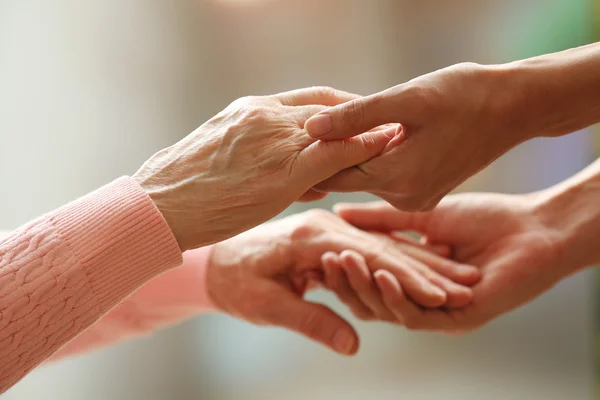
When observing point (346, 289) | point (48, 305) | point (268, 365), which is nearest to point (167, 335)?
point (268, 365)

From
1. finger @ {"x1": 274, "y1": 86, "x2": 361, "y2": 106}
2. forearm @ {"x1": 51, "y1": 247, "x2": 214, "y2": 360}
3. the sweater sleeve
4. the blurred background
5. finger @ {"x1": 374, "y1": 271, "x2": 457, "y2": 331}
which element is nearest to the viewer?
the sweater sleeve

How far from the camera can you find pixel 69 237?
843mm

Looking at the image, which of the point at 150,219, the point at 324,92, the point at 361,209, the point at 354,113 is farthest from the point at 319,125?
the point at 361,209

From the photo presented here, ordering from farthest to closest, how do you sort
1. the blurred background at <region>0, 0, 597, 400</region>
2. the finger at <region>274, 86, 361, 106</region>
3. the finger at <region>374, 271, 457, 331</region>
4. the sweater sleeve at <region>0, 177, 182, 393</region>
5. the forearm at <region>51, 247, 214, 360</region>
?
the blurred background at <region>0, 0, 597, 400</region>
the forearm at <region>51, 247, 214, 360</region>
the finger at <region>374, 271, 457, 331</region>
the finger at <region>274, 86, 361, 106</region>
the sweater sleeve at <region>0, 177, 182, 393</region>

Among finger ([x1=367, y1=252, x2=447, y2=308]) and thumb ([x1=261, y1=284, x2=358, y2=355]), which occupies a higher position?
finger ([x1=367, y1=252, x2=447, y2=308])

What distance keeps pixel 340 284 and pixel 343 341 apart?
4.4 inches

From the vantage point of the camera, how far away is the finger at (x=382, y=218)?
1347mm

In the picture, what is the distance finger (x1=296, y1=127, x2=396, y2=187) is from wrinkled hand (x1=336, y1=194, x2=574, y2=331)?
0.28 metres

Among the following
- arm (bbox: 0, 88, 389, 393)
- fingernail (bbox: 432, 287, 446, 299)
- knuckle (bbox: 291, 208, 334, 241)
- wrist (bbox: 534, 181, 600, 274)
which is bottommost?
fingernail (bbox: 432, 287, 446, 299)

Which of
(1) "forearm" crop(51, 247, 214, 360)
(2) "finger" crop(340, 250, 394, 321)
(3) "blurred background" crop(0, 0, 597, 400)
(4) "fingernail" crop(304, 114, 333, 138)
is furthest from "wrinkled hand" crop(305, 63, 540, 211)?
(3) "blurred background" crop(0, 0, 597, 400)

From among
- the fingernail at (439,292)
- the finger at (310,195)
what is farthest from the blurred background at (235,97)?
the finger at (310,195)

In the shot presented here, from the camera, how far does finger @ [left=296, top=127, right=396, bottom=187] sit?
923mm

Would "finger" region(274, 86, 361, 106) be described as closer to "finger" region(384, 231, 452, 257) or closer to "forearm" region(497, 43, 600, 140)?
"forearm" region(497, 43, 600, 140)

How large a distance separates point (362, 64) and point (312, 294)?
76cm
